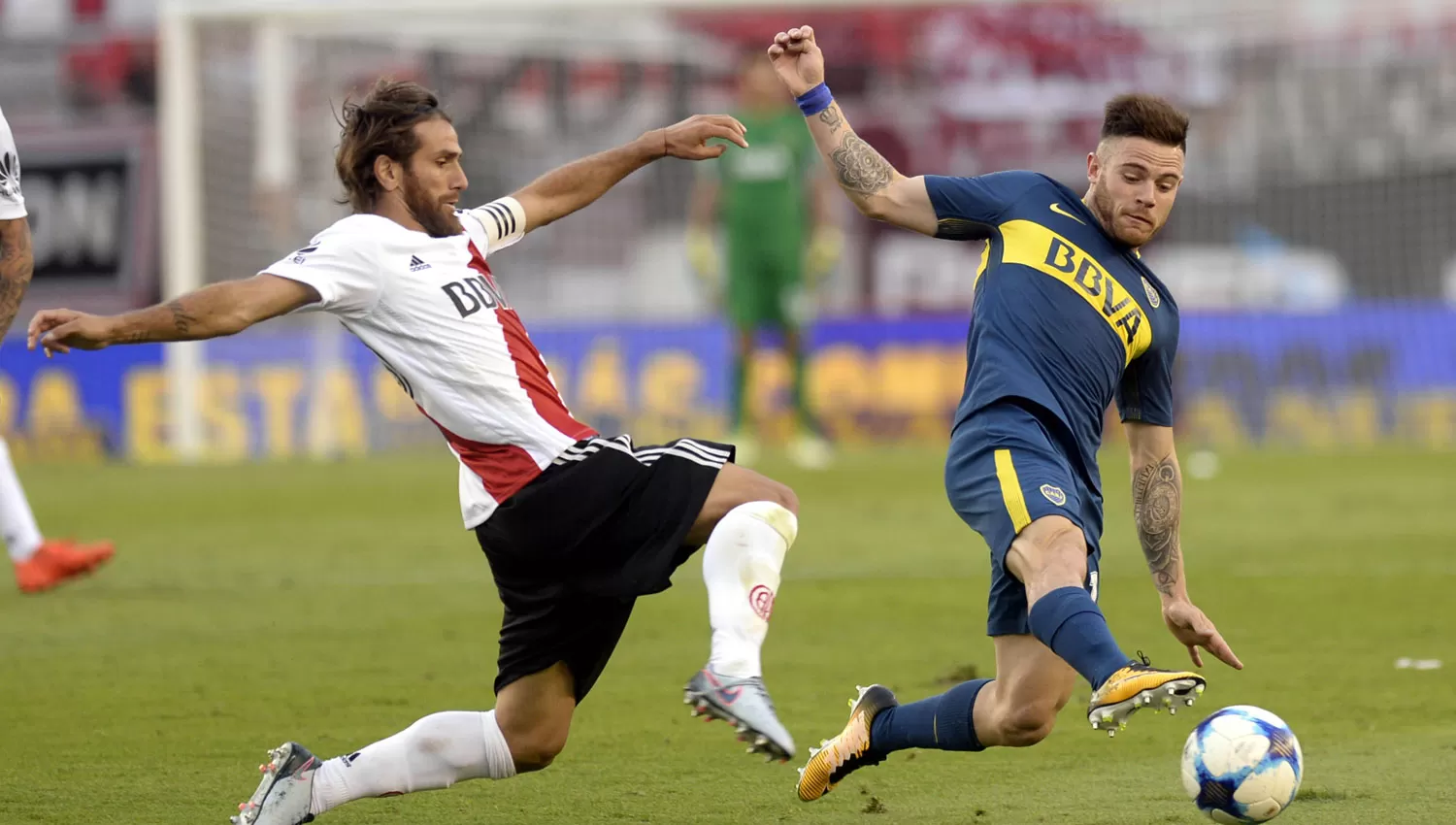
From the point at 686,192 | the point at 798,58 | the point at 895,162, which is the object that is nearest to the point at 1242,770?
the point at 798,58

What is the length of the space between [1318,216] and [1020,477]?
17.7m

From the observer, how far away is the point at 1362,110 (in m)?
21.2

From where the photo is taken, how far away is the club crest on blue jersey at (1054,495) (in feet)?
16.3

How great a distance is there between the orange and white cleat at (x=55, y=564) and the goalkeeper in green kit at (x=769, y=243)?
8047mm

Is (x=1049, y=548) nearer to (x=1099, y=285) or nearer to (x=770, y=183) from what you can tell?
(x=1099, y=285)

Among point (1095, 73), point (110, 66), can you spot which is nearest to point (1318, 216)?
point (1095, 73)

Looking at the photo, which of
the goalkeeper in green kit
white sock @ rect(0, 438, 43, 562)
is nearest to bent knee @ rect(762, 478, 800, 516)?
white sock @ rect(0, 438, 43, 562)

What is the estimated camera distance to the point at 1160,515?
215 inches

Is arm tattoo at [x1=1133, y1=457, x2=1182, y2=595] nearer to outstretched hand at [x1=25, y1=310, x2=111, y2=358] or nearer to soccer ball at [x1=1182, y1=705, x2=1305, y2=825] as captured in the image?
soccer ball at [x1=1182, y1=705, x2=1305, y2=825]

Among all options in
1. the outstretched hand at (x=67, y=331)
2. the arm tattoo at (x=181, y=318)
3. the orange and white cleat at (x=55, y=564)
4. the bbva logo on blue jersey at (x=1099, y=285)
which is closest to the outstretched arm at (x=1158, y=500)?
the bbva logo on blue jersey at (x=1099, y=285)

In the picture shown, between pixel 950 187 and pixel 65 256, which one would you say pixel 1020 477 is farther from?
pixel 65 256

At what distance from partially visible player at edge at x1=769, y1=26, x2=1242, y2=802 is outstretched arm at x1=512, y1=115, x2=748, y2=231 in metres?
0.29

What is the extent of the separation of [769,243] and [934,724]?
11.9m

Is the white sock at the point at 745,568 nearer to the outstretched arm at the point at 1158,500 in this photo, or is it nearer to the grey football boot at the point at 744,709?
the grey football boot at the point at 744,709
